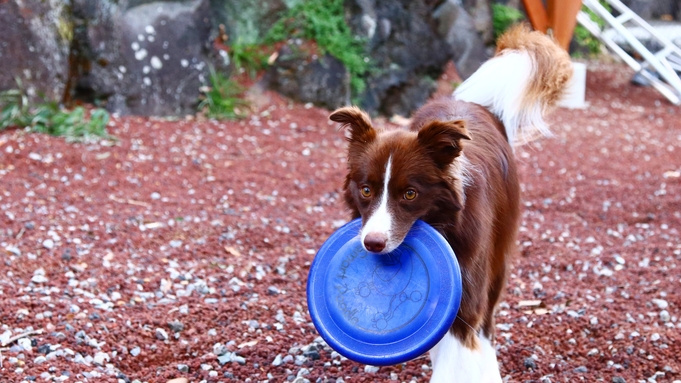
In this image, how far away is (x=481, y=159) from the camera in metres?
3.51

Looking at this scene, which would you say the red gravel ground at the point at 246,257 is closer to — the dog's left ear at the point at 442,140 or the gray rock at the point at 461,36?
the dog's left ear at the point at 442,140

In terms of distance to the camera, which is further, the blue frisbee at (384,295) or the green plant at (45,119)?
the green plant at (45,119)

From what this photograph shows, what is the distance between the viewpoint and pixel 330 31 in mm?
9961

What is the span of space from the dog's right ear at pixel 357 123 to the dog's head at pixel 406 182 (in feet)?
0.35

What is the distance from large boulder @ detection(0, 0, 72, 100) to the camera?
8016mm

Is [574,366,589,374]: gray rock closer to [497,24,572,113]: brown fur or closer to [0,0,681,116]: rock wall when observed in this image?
[497,24,572,113]: brown fur

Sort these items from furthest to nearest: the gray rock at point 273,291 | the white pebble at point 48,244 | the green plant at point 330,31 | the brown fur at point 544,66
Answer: the green plant at point 330,31 < the white pebble at point 48,244 < the gray rock at point 273,291 < the brown fur at point 544,66

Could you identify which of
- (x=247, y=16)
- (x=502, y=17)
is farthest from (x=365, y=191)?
(x=502, y=17)

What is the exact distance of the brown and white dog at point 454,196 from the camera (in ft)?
10.1

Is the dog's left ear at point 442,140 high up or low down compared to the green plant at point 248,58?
up

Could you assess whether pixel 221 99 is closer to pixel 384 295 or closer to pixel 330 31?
pixel 330 31

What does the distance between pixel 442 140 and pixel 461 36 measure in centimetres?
941

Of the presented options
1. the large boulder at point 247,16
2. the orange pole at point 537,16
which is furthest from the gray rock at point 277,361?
the large boulder at point 247,16

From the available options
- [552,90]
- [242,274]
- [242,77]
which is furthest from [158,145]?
[552,90]
